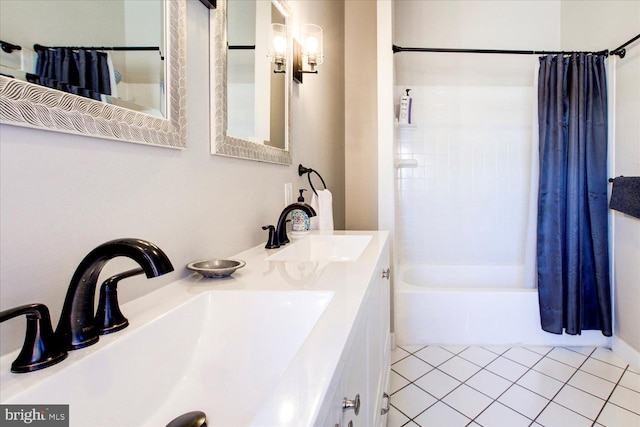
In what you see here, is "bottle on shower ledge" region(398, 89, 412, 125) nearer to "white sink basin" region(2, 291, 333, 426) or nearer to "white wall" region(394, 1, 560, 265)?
"white wall" region(394, 1, 560, 265)

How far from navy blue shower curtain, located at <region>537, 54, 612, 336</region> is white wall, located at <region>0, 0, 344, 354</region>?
6.54 ft

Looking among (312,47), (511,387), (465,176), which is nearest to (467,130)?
(465,176)

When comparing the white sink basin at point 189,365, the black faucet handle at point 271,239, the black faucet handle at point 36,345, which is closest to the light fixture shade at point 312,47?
the black faucet handle at point 271,239

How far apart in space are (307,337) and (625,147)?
8.51 ft

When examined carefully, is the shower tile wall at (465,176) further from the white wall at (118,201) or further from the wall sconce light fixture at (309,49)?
the white wall at (118,201)

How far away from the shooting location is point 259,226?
1.42 metres

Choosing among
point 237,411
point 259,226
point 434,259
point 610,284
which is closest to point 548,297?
point 610,284

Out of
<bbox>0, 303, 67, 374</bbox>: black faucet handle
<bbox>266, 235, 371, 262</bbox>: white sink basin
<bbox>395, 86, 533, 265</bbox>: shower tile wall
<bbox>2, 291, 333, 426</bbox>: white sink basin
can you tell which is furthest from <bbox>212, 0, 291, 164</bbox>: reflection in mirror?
<bbox>395, 86, 533, 265</bbox>: shower tile wall

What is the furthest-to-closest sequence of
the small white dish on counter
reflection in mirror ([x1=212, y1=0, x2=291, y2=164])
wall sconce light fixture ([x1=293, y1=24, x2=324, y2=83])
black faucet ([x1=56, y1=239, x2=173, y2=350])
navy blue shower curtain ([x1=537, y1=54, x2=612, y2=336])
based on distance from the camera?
navy blue shower curtain ([x1=537, y1=54, x2=612, y2=336]) < wall sconce light fixture ([x1=293, y1=24, x2=324, y2=83]) < reflection in mirror ([x1=212, y1=0, x2=291, y2=164]) < the small white dish on counter < black faucet ([x1=56, y1=239, x2=173, y2=350])

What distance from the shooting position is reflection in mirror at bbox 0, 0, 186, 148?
0.50 metres

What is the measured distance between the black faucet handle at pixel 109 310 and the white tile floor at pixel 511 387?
4.88 feet

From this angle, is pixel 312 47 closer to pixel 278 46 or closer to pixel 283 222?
pixel 278 46

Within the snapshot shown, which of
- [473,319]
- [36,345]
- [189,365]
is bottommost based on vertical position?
[473,319]

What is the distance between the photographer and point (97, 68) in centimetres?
64
